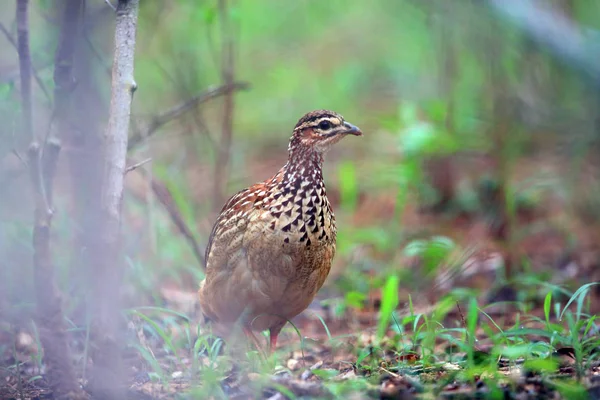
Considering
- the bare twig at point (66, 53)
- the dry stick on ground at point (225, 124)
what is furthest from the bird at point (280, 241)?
the dry stick on ground at point (225, 124)

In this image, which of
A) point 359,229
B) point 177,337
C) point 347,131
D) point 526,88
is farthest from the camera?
point 526,88

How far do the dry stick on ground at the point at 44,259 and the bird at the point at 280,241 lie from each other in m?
1.13

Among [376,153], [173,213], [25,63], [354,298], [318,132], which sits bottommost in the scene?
[354,298]

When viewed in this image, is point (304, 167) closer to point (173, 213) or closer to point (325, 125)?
point (325, 125)

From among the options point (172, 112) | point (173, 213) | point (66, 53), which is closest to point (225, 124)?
point (173, 213)

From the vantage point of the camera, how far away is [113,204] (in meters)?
3.59

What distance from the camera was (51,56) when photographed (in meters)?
5.59

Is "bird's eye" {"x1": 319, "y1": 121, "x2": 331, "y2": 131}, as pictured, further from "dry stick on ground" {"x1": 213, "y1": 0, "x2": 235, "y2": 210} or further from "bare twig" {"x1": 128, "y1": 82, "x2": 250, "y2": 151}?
"dry stick on ground" {"x1": 213, "y1": 0, "x2": 235, "y2": 210}

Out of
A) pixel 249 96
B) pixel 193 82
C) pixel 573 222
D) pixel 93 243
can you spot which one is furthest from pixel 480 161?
pixel 93 243

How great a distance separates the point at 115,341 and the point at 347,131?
80.1 inches

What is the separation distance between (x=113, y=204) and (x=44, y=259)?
44 centimetres

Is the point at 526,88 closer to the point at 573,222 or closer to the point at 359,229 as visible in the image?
the point at 573,222

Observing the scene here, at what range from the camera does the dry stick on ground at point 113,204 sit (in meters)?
3.60

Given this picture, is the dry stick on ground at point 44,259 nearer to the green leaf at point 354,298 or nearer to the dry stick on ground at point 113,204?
the dry stick on ground at point 113,204
